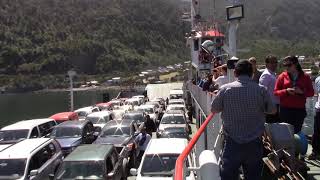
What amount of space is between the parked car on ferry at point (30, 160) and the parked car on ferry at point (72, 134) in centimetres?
466

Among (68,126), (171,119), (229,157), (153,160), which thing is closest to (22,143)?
(153,160)

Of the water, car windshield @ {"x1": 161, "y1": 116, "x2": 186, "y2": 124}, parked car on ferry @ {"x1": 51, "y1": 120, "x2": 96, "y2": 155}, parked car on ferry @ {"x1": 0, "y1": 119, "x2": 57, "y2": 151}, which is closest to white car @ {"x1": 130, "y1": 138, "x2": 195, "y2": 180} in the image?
parked car on ferry @ {"x1": 51, "y1": 120, "x2": 96, "y2": 155}

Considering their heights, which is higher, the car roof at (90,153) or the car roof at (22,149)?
the car roof at (22,149)

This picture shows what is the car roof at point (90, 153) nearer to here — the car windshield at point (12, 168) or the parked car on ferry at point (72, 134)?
the car windshield at point (12, 168)

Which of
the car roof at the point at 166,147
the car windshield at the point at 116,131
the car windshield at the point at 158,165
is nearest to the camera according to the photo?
the car windshield at the point at 158,165

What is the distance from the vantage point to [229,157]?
4945mm

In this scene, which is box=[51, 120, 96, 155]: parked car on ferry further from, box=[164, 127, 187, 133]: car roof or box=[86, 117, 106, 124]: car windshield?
box=[86, 117, 106, 124]: car windshield

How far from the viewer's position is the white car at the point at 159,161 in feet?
39.4

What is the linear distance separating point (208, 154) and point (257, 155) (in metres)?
A: 0.98

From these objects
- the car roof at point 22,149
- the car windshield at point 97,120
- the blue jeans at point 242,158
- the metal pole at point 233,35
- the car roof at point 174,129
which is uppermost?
the metal pole at point 233,35

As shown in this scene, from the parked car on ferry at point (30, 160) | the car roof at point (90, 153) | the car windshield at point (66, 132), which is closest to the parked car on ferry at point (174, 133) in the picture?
the car windshield at point (66, 132)

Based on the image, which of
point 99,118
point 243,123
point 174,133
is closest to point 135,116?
point 99,118

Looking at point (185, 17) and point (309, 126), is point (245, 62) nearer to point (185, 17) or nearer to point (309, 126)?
point (309, 126)

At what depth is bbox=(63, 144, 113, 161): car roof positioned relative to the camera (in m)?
12.3
